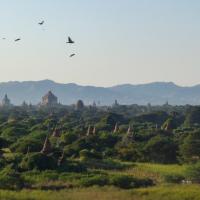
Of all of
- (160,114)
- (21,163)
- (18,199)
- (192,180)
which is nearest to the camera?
(18,199)

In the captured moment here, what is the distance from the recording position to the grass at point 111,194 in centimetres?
2716

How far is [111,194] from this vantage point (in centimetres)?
2795

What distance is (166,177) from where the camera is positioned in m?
35.6

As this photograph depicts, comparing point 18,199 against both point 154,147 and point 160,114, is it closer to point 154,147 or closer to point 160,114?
point 154,147

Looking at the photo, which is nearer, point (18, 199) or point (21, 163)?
point (18, 199)

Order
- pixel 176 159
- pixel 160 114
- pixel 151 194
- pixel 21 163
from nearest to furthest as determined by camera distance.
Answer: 1. pixel 151 194
2. pixel 21 163
3. pixel 176 159
4. pixel 160 114

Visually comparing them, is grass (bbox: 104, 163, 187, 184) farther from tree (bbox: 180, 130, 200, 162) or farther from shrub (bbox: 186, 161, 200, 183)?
tree (bbox: 180, 130, 200, 162)

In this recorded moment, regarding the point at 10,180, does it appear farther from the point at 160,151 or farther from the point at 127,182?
the point at 160,151

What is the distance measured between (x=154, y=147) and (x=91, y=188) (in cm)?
1995

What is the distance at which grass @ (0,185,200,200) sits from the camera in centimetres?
2716

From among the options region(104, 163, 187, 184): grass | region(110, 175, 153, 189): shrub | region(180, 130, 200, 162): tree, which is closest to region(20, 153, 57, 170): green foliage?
region(104, 163, 187, 184): grass

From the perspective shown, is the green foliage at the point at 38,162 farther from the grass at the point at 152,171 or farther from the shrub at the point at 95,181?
the shrub at the point at 95,181

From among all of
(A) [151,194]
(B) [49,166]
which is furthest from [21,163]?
(A) [151,194]

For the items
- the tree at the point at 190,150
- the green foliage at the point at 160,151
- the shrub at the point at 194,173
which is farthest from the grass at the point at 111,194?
the green foliage at the point at 160,151
